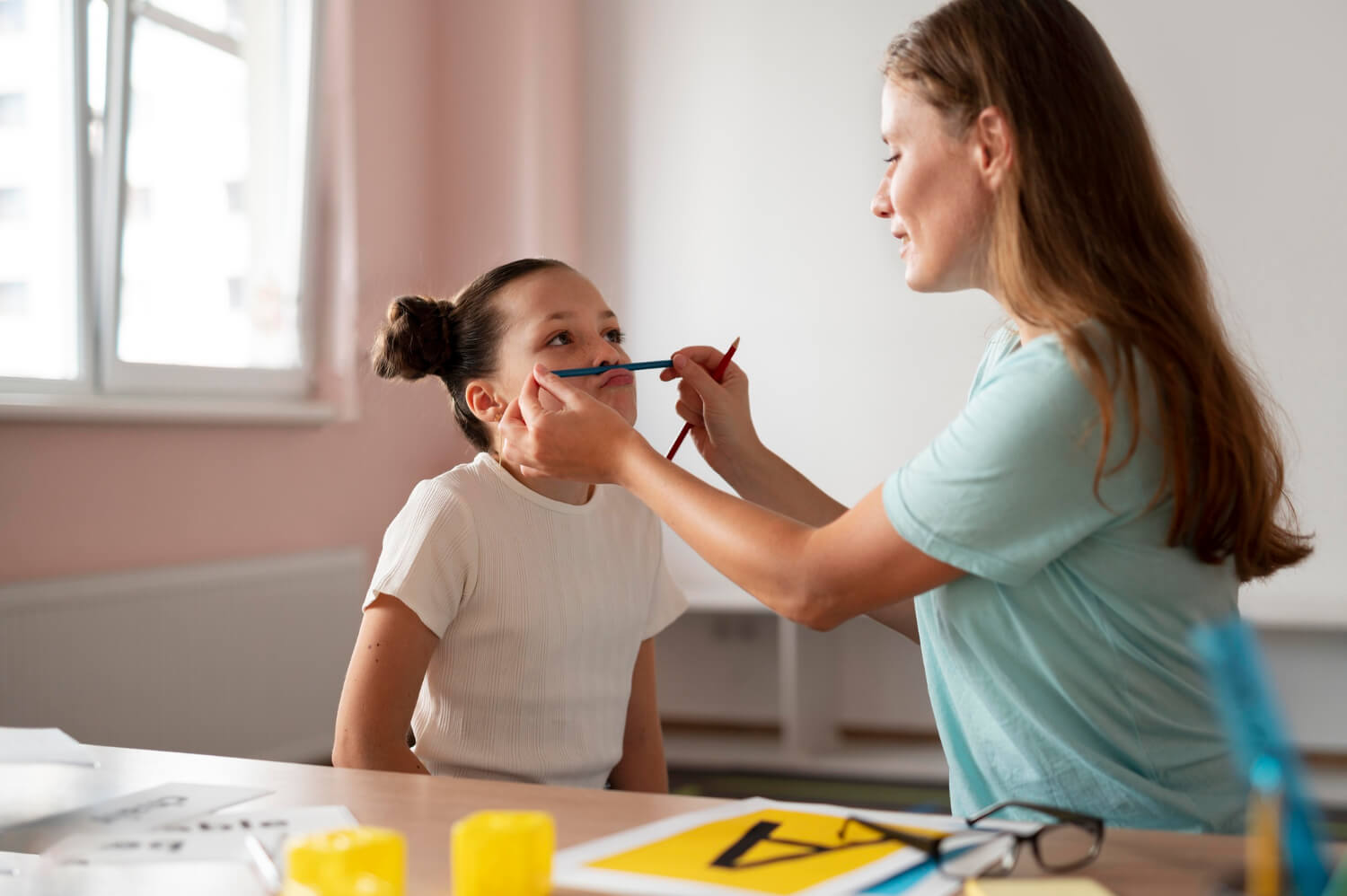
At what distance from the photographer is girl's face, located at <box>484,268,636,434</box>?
155 cm

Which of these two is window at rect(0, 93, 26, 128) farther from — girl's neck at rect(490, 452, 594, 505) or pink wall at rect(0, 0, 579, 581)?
girl's neck at rect(490, 452, 594, 505)

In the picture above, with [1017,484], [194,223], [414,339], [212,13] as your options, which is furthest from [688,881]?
[212,13]

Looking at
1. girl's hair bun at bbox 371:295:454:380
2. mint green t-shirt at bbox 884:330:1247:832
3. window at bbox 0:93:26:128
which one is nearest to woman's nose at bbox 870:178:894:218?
mint green t-shirt at bbox 884:330:1247:832

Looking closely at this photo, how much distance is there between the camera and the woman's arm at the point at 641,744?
1.53 metres

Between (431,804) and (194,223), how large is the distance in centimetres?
266

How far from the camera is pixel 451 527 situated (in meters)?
1.36

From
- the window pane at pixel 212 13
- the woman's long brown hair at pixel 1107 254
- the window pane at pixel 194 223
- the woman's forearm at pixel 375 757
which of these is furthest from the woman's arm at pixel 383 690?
the window pane at pixel 212 13

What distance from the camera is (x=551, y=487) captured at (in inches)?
59.8

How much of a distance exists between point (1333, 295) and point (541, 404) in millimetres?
2782

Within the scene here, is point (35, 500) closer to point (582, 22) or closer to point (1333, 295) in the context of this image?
point (582, 22)

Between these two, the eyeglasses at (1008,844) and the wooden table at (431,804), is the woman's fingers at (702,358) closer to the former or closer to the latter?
the wooden table at (431,804)

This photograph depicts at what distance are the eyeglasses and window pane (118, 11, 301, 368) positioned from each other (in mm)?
2604

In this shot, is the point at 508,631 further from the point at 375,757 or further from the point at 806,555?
the point at 806,555

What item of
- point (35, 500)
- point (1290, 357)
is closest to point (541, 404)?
point (35, 500)
